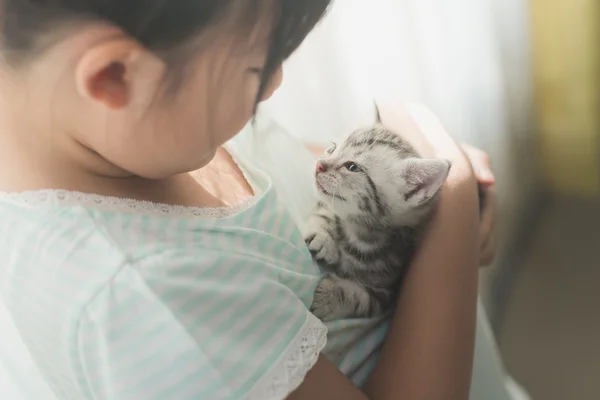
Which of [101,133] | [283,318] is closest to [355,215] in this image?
[283,318]

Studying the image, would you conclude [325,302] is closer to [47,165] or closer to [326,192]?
[326,192]

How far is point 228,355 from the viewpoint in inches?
17.7

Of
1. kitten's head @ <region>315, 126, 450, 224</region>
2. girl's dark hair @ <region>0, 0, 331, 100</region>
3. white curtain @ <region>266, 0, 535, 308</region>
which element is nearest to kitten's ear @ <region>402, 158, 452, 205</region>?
kitten's head @ <region>315, 126, 450, 224</region>

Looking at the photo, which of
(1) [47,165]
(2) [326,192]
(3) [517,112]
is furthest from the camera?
(3) [517,112]

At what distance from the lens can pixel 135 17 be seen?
0.35 metres

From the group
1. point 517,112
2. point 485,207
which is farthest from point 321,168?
point 517,112

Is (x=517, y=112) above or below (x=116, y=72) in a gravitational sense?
below

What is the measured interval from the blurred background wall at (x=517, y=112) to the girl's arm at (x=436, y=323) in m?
0.29

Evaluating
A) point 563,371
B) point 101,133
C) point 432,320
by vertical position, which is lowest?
point 563,371

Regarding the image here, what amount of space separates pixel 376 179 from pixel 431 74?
38 cm

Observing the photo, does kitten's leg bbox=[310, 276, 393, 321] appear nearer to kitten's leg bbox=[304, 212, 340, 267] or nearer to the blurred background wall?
kitten's leg bbox=[304, 212, 340, 267]

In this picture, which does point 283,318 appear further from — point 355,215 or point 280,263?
point 355,215

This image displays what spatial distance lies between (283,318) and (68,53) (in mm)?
270

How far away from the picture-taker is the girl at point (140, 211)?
0.38m
